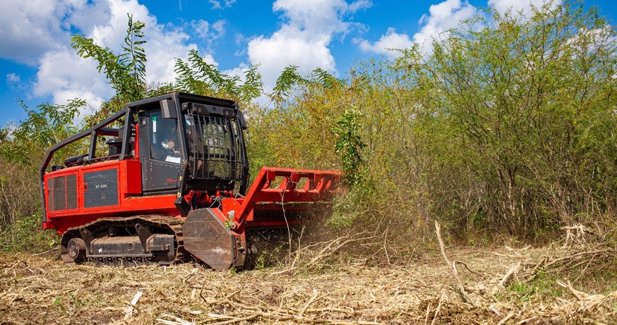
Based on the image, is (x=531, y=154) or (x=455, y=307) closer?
(x=455, y=307)

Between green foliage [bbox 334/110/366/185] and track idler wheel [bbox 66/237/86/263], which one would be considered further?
track idler wheel [bbox 66/237/86/263]

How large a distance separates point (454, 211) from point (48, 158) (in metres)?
8.21

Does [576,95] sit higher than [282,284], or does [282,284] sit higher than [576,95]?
[576,95]

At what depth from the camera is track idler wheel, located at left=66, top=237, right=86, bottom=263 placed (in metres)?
10.6

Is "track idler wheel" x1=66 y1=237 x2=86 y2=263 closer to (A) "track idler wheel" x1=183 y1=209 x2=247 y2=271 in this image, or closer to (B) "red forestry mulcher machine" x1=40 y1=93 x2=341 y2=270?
(B) "red forestry mulcher machine" x1=40 y1=93 x2=341 y2=270

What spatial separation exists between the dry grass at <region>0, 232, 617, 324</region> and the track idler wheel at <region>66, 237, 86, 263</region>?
103cm

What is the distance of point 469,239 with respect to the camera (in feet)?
41.9

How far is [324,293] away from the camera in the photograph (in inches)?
240

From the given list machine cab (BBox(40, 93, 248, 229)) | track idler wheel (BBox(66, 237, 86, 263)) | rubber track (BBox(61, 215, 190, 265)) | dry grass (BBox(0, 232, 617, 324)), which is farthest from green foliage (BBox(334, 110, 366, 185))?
track idler wheel (BBox(66, 237, 86, 263))

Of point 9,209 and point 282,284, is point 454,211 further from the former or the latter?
point 9,209

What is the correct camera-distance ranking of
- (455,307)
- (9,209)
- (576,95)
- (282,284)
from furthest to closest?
(9,209)
(576,95)
(282,284)
(455,307)

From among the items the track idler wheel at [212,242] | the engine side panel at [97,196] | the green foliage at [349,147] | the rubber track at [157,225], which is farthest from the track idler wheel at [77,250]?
the green foliage at [349,147]

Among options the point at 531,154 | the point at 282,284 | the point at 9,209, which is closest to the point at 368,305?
the point at 282,284

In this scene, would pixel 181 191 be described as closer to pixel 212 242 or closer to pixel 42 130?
pixel 212 242
